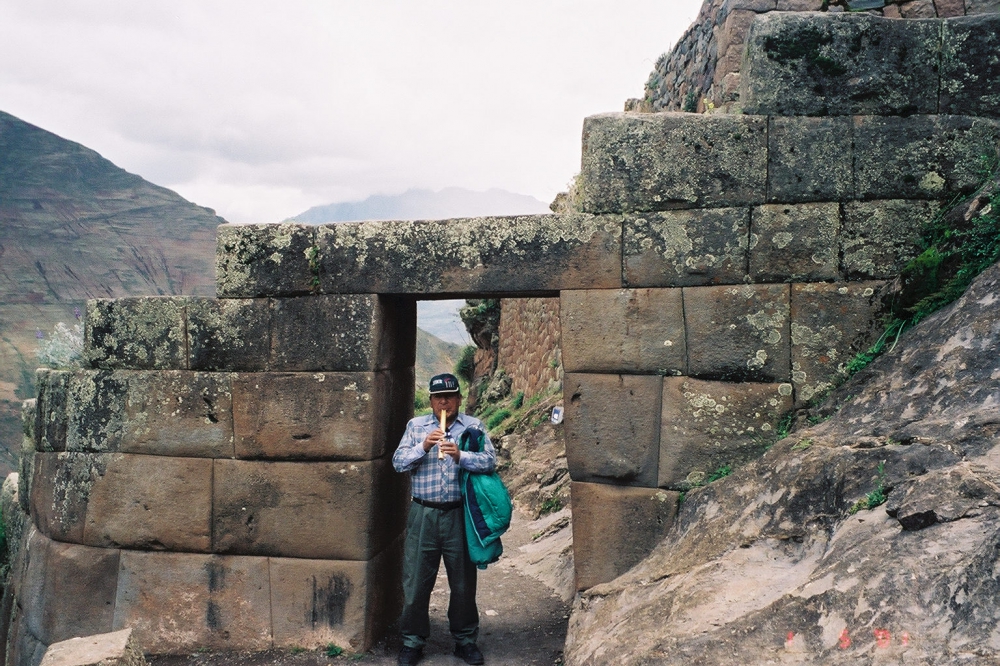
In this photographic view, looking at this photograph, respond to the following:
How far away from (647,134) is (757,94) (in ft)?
2.34

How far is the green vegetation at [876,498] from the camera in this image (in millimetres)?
3113

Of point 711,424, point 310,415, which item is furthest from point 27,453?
point 711,424

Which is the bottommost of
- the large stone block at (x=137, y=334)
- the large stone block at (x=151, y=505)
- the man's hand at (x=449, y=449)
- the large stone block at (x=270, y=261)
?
the large stone block at (x=151, y=505)

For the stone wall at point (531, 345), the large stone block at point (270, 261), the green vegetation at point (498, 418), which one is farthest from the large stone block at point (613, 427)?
the green vegetation at point (498, 418)

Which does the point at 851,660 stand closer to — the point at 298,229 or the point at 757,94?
the point at 757,94

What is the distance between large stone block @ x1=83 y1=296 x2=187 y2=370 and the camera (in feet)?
17.0

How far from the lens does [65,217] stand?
58.3m

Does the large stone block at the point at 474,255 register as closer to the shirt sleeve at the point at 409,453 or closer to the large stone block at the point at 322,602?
the shirt sleeve at the point at 409,453

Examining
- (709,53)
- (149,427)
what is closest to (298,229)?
(149,427)

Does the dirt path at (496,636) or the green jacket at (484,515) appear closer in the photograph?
the green jacket at (484,515)

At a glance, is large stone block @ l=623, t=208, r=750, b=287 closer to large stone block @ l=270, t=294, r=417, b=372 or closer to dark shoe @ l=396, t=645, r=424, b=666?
large stone block @ l=270, t=294, r=417, b=372

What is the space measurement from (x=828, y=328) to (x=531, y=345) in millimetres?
9685

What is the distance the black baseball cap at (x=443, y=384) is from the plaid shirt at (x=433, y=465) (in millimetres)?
254

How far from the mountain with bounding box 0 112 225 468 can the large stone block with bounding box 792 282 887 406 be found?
49538 millimetres
